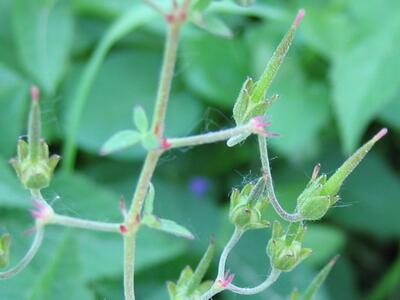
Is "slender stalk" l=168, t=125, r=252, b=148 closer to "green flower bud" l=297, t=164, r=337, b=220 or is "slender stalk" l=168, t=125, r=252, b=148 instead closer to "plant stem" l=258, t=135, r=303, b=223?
"plant stem" l=258, t=135, r=303, b=223

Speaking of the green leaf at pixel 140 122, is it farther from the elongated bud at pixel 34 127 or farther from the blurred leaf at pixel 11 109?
the blurred leaf at pixel 11 109

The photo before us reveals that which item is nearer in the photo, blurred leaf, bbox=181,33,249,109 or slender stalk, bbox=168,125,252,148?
slender stalk, bbox=168,125,252,148

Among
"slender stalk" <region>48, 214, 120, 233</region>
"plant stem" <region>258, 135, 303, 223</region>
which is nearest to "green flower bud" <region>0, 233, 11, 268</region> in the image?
"slender stalk" <region>48, 214, 120, 233</region>

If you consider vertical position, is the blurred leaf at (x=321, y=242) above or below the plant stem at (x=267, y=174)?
below

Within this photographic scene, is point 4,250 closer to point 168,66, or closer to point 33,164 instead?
point 33,164

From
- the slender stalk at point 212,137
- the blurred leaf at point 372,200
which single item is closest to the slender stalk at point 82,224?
the slender stalk at point 212,137

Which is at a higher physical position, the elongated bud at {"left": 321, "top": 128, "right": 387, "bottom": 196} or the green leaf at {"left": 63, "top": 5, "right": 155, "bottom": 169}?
the green leaf at {"left": 63, "top": 5, "right": 155, "bottom": 169}

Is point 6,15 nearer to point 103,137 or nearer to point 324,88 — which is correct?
point 103,137

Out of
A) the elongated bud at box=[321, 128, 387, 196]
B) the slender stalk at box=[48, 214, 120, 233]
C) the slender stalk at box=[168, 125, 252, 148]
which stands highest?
the slender stalk at box=[168, 125, 252, 148]
